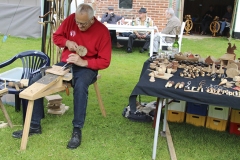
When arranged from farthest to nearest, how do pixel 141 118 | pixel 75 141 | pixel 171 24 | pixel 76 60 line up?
pixel 171 24 → pixel 141 118 → pixel 76 60 → pixel 75 141

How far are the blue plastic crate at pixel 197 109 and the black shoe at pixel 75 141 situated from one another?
51.9 inches

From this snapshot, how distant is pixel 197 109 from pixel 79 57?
4.79ft

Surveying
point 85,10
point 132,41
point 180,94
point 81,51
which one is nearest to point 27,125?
point 81,51

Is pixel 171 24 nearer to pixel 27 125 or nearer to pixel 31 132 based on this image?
pixel 31 132

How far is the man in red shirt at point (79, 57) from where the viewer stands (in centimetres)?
279

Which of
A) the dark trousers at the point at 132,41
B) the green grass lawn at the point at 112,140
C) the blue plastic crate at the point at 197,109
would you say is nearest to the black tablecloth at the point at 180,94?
the green grass lawn at the point at 112,140

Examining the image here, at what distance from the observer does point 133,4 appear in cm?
938

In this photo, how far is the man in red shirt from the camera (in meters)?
2.79

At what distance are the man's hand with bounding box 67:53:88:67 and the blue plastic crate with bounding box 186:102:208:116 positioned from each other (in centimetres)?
131

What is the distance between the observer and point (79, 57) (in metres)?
2.91

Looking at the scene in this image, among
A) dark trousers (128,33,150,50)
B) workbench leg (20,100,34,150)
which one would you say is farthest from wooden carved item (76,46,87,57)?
dark trousers (128,33,150,50)

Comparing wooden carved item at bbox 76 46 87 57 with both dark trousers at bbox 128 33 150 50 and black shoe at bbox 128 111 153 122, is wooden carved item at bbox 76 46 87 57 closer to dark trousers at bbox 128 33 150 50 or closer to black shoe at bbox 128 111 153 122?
black shoe at bbox 128 111 153 122

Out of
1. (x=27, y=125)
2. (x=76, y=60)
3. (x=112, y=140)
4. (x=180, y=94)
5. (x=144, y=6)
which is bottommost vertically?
(x=112, y=140)

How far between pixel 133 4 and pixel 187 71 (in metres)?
Answer: 6.93
